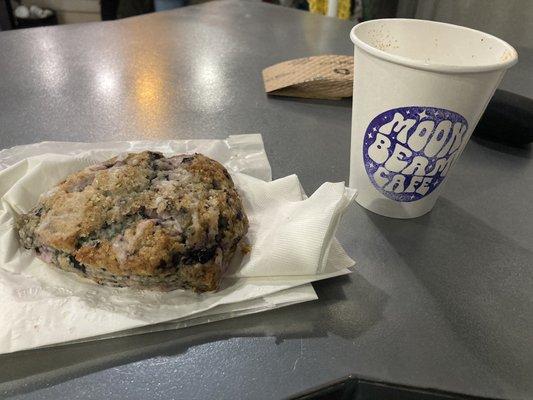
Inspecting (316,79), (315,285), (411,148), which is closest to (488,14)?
(316,79)

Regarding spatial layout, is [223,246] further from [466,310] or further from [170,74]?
[170,74]

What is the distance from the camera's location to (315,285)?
1.57 feet

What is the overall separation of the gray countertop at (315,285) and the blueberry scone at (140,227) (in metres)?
0.06

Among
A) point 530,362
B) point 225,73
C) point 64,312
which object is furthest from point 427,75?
point 225,73

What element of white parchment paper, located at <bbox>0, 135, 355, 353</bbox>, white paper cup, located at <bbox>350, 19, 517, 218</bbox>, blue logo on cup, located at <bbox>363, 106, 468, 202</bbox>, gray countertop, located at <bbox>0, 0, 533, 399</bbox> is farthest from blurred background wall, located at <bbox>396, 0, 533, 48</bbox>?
white parchment paper, located at <bbox>0, 135, 355, 353</bbox>

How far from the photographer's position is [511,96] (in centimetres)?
75

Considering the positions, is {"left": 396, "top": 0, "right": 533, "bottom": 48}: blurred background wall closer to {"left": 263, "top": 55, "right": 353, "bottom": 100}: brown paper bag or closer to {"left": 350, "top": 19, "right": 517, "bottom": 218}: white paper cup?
{"left": 263, "top": 55, "right": 353, "bottom": 100}: brown paper bag

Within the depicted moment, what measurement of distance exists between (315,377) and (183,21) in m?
1.25

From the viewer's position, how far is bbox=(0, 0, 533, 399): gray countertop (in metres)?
0.39

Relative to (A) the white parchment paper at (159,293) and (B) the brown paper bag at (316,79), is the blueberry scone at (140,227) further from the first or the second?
(B) the brown paper bag at (316,79)

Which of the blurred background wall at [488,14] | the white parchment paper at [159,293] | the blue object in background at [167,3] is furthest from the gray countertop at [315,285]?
the blue object in background at [167,3]

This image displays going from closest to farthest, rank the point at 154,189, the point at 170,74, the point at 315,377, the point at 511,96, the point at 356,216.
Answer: the point at 315,377 → the point at 154,189 → the point at 356,216 → the point at 511,96 → the point at 170,74

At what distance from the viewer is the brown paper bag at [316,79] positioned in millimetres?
891

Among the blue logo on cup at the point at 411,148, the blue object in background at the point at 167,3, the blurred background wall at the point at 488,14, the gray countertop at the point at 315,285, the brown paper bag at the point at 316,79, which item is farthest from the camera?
the blue object in background at the point at 167,3
